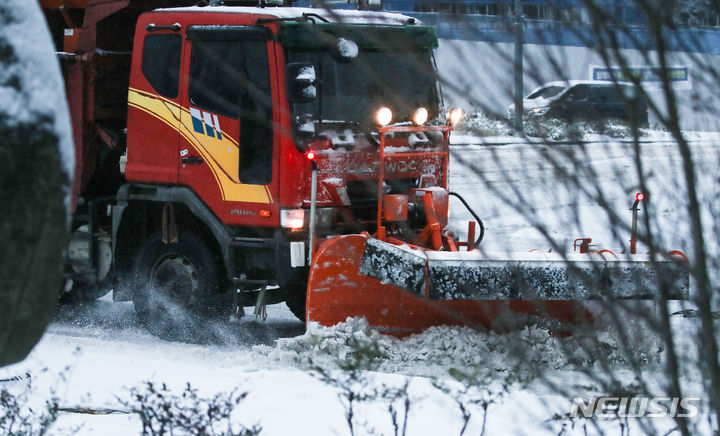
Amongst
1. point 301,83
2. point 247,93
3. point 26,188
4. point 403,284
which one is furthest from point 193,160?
point 26,188

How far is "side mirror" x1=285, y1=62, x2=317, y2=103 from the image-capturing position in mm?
7301

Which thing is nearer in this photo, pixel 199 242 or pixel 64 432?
pixel 64 432

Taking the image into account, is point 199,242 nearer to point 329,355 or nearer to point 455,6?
point 329,355

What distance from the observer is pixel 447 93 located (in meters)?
2.20

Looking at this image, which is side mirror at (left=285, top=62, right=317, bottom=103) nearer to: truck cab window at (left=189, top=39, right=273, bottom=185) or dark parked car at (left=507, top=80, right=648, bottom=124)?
truck cab window at (left=189, top=39, right=273, bottom=185)

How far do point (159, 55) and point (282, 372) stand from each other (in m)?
2.99

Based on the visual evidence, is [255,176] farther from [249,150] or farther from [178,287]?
[178,287]

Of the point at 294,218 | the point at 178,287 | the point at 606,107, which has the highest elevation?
the point at 606,107

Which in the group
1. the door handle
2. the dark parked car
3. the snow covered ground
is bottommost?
the snow covered ground

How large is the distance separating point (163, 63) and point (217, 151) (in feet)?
2.89

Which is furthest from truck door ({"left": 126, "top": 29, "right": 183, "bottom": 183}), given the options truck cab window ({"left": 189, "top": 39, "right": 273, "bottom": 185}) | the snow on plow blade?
the snow on plow blade

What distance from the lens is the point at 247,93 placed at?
25.3ft

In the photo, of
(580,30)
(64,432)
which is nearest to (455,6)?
(580,30)

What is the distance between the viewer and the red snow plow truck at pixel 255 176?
7289 mm
